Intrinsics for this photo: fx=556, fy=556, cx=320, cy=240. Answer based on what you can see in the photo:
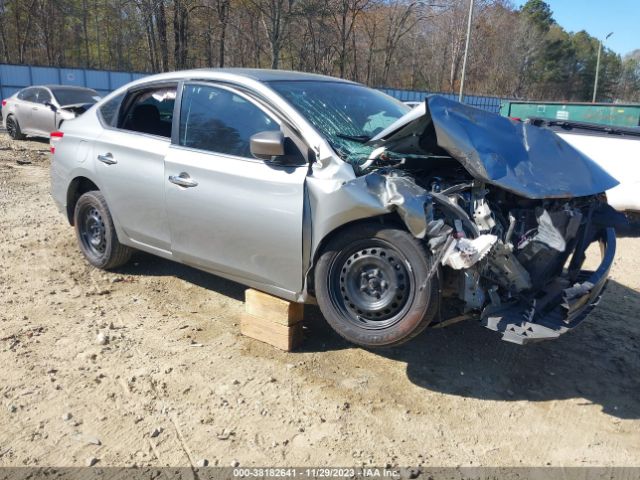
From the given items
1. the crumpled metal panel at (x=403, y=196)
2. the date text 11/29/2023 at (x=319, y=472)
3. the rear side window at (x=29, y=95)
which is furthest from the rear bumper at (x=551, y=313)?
the rear side window at (x=29, y=95)

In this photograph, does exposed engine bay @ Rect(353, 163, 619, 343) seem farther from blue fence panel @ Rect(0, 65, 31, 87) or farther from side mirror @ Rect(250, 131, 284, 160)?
blue fence panel @ Rect(0, 65, 31, 87)

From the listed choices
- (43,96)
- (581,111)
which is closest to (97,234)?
(43,96)

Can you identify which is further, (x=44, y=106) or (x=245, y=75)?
(x=44, y=106)

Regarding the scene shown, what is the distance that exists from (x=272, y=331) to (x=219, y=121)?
158cm

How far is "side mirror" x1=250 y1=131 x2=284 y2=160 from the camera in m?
3.46

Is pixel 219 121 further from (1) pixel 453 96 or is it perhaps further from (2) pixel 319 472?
(1) pixel 453 96

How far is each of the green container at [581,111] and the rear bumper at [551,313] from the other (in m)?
10.1

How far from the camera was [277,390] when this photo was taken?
3.45 metres

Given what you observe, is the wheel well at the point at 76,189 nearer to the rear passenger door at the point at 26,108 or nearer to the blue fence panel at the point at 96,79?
the rear passenger door at the point at 26,108

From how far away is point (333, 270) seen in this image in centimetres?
344

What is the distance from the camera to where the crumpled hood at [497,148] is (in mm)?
3178

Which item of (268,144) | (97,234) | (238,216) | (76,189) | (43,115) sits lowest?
(97,234)

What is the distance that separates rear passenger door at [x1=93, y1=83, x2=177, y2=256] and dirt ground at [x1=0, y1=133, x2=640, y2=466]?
2.19ft

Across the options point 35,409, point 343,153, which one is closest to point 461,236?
point 343,153
